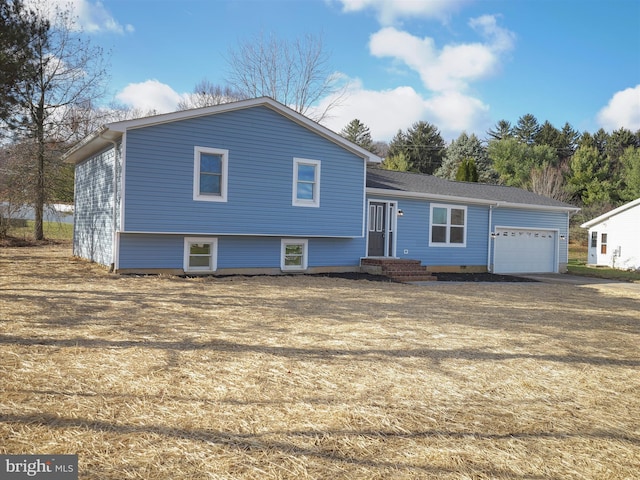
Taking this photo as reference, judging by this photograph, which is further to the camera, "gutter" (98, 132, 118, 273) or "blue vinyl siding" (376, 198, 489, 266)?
"blue vinyl siding" (376, 198, 489, 266)

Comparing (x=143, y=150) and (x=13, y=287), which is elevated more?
(x=143, y=150)

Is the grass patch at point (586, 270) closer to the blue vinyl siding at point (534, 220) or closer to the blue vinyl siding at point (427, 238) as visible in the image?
the blue vinyl siding at point (534, 220)

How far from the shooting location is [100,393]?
12.0ft

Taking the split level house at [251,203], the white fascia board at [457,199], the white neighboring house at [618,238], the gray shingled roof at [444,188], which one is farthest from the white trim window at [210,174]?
the white neighboring house at [618,238]

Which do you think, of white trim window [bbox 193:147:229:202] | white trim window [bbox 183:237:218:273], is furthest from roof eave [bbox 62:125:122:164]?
white trim window [bbox 183:237:218:273]

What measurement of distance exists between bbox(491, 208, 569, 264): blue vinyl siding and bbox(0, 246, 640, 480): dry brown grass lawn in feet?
33.8

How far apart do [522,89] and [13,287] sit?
79.6 feet

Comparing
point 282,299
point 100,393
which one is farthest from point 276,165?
point 100,393

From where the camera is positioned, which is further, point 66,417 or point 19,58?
point 19,58

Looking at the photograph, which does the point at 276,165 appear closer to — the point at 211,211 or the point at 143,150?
the point at 211,211

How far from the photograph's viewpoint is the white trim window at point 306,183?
13227mm

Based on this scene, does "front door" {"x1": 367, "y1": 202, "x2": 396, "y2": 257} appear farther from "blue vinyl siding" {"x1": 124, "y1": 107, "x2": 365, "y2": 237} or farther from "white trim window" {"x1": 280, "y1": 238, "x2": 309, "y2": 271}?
"white trim window" {"x1": 280, "y1": 238, "x2": 309, "y2": 271}

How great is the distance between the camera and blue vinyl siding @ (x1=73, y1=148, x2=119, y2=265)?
12477 mm

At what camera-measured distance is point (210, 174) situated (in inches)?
474
